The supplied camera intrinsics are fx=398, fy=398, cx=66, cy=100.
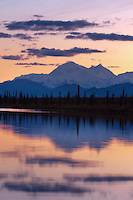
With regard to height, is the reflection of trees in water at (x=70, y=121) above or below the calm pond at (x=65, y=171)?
below

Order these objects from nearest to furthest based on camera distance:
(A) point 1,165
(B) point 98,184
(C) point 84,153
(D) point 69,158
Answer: (B) point 98,184 → (A) point 1,165 → (D) point 69,158 → (C) point 84,153

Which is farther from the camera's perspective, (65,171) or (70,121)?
(70,121)

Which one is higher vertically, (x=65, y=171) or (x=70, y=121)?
(x=65, y=171)

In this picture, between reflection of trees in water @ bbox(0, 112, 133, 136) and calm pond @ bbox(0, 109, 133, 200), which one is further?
reflection of trees in water @ bbox(0, 112, 133, 136)

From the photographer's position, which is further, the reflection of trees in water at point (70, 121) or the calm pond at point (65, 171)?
the reflection of trees in water at point (70, 121)

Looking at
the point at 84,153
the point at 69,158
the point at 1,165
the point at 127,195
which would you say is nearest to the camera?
the point at 127,195

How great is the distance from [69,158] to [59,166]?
8.49 feet

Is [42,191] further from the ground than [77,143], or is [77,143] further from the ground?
[42,191]

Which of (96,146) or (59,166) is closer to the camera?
(59,166)

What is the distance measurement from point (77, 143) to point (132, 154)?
567cm

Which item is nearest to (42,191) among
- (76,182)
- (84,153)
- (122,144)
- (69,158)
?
(76,182)

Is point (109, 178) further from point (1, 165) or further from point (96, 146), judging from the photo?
point (96, 146)

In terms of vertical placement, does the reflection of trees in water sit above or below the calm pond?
below

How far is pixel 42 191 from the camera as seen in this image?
13.1 m
